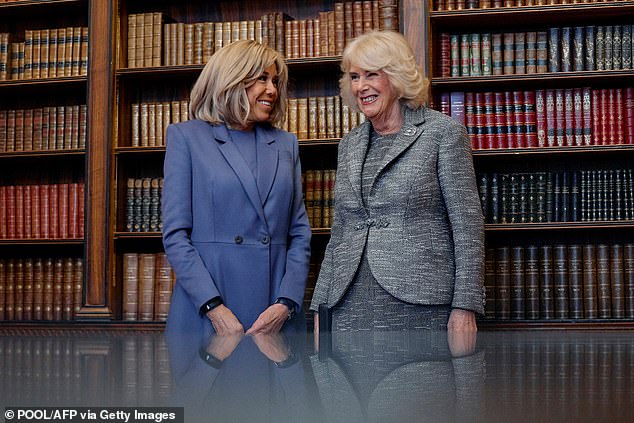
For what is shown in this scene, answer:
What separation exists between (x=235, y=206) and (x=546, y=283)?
5.67ft

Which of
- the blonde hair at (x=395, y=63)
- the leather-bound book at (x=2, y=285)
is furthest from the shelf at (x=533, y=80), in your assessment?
the leather-bound book at (x=2, y=285)

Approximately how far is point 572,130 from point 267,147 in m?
1.67

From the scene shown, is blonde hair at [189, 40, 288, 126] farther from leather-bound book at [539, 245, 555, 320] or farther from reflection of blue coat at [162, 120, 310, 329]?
leather-bound book at [539, 245, 555, 320]

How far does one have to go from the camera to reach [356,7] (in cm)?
365

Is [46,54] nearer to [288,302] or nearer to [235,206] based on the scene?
[235,206]

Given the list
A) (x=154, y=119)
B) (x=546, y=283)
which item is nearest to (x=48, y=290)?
(x=154, y=119)

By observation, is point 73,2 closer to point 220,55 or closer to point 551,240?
point 220,55

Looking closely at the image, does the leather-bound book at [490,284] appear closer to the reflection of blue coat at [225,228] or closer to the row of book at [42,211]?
the reflection of blue coat at [225,228]

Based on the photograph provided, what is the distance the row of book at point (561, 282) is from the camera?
11.3ft

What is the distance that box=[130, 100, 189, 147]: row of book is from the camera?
12.5 ft

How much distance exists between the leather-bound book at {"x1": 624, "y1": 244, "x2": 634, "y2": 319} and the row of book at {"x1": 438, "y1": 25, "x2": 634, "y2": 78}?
2.43 ft

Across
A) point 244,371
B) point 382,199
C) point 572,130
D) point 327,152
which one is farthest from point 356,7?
point 244,371

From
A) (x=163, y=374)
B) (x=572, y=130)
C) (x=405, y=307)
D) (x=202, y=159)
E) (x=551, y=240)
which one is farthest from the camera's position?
(x=551, y=240)

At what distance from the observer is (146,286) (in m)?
3.77
